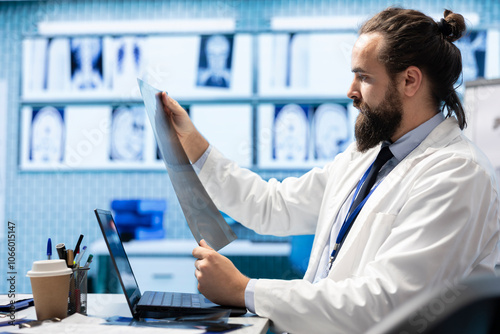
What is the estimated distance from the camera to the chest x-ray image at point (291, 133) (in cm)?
339

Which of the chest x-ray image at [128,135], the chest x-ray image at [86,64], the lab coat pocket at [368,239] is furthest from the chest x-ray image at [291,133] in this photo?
the lab coat pocket at [368,239]

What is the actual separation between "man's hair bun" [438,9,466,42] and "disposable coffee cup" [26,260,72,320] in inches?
47.0

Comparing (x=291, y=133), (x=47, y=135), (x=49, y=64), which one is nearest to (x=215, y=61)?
(x=291, y=133)

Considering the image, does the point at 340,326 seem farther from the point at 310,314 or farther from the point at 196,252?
the point at 196,252

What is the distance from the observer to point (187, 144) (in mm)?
1514

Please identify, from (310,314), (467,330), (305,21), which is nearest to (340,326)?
(310,314)

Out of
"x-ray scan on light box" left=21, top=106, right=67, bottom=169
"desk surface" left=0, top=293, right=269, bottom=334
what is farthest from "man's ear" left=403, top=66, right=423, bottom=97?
"x-ray scan on light box" left=21, top=106, right=67, bottom=169

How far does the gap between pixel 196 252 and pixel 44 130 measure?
287 cm

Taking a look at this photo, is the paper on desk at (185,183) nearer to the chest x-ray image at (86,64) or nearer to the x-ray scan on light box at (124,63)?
the x-ray scan on light box at (124,63)

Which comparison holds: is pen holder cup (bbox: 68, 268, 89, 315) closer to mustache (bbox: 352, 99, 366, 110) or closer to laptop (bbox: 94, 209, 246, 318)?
laptop (bbox: 94, 209, 246, 318)

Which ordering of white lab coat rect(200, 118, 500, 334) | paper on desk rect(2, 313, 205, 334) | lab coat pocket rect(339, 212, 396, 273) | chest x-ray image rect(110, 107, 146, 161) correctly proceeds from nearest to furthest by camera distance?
paper on desk rect(2, 313, 205, 334), white lab coat rect(200, 118, 500, 334), lab coat pocket rect(339, 212, 396, 273), chest x-ray image rect(110, 107, 146, 161)

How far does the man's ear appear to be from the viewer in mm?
1333

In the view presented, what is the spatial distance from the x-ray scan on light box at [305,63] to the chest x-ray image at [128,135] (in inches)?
36.6

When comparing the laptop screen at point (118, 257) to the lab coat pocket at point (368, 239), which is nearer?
the laptop screen at point (118, 257)
